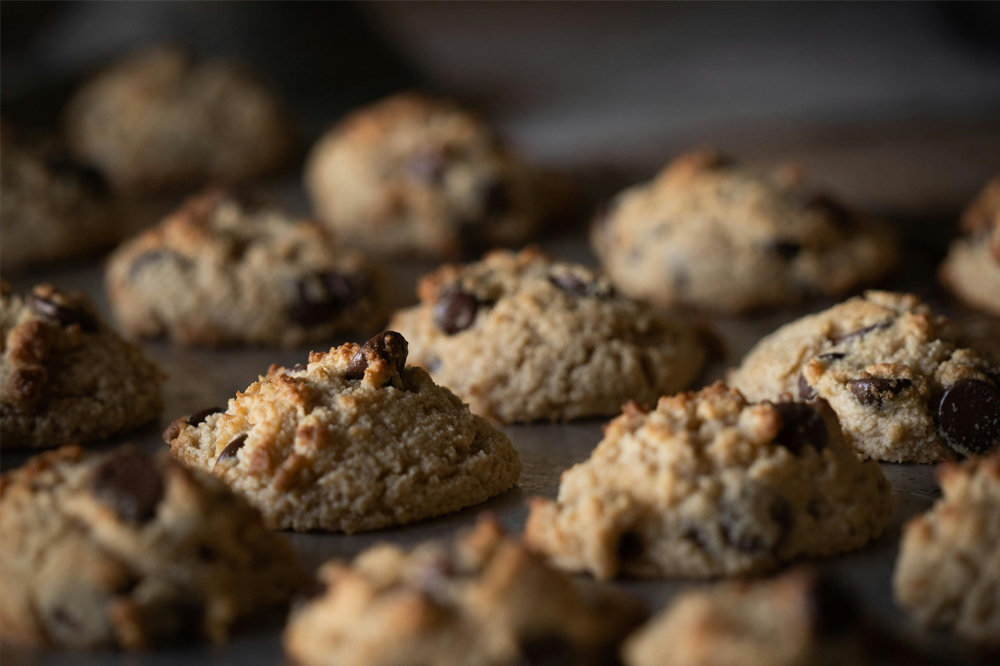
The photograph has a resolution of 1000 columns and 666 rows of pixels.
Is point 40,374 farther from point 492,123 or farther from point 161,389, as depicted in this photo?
point 492,123

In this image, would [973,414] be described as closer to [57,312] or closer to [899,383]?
[899,383]

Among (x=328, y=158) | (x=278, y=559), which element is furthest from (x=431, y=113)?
(x=278, y=559)

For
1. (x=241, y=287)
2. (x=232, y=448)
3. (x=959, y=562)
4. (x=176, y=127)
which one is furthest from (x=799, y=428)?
(x=176, y=127)

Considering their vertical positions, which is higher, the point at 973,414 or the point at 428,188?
the point at 973,414

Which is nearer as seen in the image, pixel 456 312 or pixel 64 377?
pixel 64 377

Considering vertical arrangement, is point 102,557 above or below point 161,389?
above

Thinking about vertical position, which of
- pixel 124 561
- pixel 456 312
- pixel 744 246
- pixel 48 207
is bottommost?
pixel 48 207

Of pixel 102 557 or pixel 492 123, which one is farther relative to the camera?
pixel 492 123
